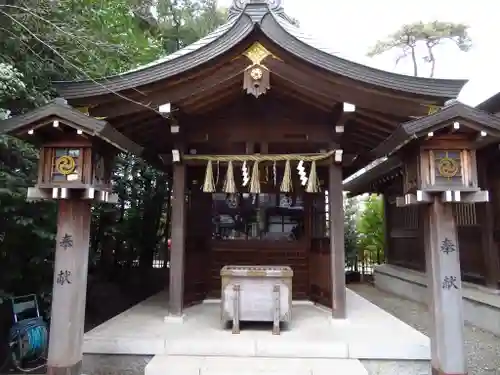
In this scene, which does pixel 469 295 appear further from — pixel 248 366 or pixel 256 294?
pixel 248 366

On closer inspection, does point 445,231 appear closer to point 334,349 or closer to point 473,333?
point 334,349

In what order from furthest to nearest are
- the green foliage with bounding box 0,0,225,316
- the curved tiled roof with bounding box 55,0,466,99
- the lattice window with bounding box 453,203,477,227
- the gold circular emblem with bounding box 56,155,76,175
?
the lattice window with bounding box 453,203,477,227, the green foliage with bounding box 0,0,225,316, the curved tiled roof with bounding box 55,0,466,99, the gold circular emblem with bounding box 56,155,76,175

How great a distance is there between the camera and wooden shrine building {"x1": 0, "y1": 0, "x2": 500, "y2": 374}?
13.1ft

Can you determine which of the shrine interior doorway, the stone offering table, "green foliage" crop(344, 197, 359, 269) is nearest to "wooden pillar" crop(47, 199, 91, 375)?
the stone offering table

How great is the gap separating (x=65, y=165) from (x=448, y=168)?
4.11 m

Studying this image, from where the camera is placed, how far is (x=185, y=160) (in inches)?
235

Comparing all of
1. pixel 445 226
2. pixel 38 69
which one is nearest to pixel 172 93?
pixel 38 69

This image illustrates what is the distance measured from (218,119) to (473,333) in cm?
582

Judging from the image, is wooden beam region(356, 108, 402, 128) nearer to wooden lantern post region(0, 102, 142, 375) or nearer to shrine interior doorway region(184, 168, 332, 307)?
shrine interior doorway region(184, 168, 332, 307)

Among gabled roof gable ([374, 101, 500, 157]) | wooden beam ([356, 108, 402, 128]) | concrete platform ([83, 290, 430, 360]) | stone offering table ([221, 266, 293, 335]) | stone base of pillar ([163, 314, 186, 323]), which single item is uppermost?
wooden beam ([356, 108, 402, 128])

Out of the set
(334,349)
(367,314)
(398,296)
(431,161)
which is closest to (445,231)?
(431,161)

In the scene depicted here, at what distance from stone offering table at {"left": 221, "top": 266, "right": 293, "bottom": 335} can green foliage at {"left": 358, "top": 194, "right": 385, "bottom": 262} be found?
10.2 m

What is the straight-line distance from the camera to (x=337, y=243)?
5.68m

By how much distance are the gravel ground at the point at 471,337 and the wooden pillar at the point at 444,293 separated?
160 centimetres
